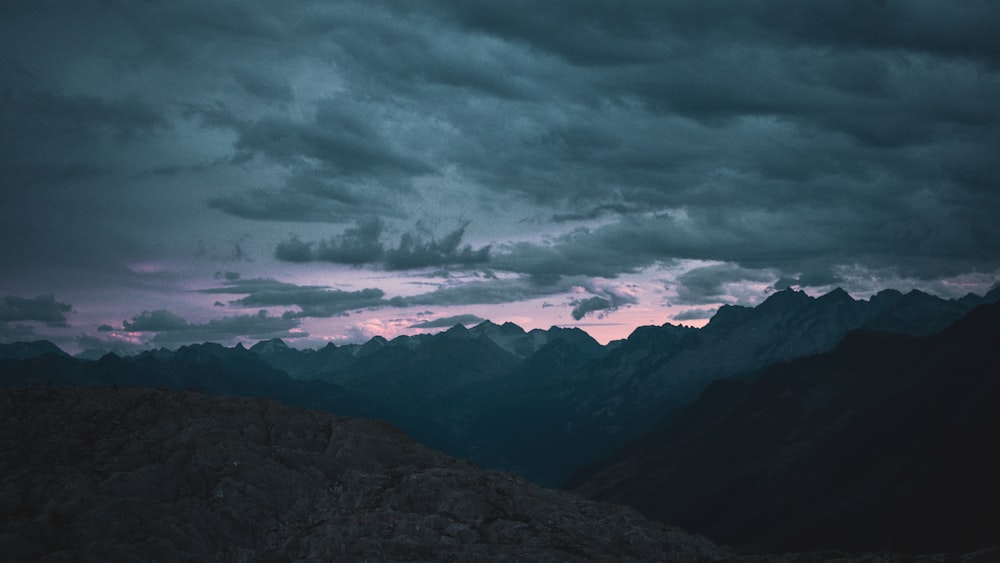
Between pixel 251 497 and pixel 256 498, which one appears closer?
pixel 251 497

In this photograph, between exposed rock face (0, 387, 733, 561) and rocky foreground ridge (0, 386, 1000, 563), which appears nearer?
rocky foreground ridge (0, 386, 1000, 563)

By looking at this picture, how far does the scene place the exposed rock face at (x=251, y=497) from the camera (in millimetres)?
117688

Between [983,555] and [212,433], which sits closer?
[983,555]

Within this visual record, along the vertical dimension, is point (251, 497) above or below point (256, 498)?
above

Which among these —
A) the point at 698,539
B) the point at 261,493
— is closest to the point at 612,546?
the point at 698,539

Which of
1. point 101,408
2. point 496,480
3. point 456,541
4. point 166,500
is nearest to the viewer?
point 456,541

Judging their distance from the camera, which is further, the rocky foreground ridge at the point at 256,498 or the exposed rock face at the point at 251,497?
the exposed rock face at the point at 251,497

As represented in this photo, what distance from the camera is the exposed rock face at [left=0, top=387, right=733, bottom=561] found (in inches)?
4633

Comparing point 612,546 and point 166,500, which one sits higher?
point 166,500

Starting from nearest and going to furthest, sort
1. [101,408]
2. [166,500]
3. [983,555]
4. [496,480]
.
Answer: [983,555] → [166,500] → [496,480] → [101,408]

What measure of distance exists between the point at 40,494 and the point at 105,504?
1203 centimetres

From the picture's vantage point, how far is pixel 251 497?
133 meters

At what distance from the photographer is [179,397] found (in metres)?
164

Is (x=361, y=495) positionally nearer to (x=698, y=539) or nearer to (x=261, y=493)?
(x=261, y=493)
